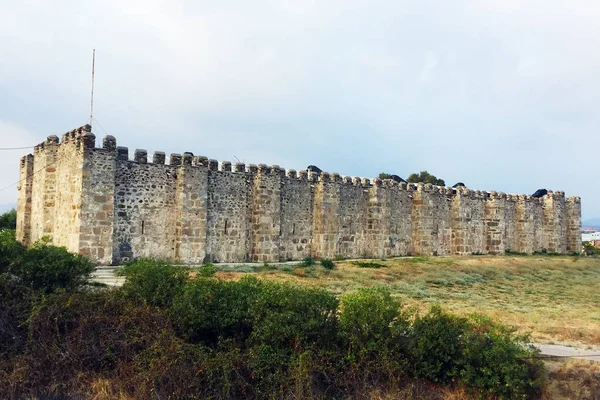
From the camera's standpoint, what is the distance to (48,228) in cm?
1859

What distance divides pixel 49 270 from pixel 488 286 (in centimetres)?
1692

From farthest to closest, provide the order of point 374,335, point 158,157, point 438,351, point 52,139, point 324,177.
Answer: point 324,177 < point 52,139 < point 158,157 < point 374,335 < point 438,351

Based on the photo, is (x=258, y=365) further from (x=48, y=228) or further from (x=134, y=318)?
(x=48, y=228)

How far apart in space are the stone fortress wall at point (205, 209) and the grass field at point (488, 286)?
1.82 meters

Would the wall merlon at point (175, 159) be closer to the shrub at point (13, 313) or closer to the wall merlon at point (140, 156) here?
the wall merlon at point (140, 156)

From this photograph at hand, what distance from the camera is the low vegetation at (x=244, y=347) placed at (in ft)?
27.8

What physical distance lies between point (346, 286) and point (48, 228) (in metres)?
11.4

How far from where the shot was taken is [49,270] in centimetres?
1038

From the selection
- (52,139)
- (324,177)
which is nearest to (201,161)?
(52,139)

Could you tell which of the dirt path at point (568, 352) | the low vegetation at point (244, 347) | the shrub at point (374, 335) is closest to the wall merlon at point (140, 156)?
the low vegetation at point (244, 347)

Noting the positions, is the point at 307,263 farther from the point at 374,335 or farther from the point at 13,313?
the point at 13,313

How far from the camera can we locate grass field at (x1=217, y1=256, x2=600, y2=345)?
12.2 meters

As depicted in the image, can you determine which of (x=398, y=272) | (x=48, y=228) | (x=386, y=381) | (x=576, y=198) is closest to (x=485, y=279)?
(x=398, y=272)

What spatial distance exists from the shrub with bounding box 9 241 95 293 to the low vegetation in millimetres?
194
